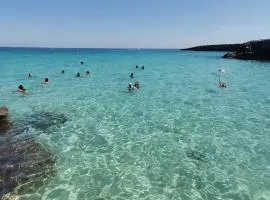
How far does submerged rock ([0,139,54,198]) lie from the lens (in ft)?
37.0

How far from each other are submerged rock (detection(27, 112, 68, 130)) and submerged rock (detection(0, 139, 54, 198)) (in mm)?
2823

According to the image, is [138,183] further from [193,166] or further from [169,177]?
[193,166]

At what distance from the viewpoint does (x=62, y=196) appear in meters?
10.6

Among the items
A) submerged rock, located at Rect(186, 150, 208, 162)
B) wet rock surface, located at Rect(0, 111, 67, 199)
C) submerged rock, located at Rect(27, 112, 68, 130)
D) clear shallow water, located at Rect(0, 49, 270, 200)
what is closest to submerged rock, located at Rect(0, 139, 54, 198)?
wet rock surface, located at Rect(0, 111, 67, 199)

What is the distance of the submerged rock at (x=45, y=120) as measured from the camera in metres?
18.3

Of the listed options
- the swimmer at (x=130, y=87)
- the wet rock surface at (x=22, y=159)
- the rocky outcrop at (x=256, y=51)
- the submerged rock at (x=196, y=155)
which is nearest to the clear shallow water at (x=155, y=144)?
the submerged rock at (x=196, y=155)

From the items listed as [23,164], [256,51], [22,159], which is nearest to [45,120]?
[22,159]

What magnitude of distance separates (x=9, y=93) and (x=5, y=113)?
1092 cm

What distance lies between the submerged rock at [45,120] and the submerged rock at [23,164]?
2.82 m

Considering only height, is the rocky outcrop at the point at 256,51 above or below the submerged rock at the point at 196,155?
above

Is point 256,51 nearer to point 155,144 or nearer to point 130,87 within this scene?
point 130,87

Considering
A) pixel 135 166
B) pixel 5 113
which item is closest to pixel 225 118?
pixel 135 166

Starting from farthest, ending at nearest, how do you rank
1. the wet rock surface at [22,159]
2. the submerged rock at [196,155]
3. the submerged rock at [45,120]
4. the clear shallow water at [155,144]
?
the submerged rock at [45,120] < the submerged rock at [196,155] < the wet rock surface at [22,159] < the clear shallow water at [155,144]

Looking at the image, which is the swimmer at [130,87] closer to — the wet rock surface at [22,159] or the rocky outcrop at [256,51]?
the wet rock surface at [22,159]
